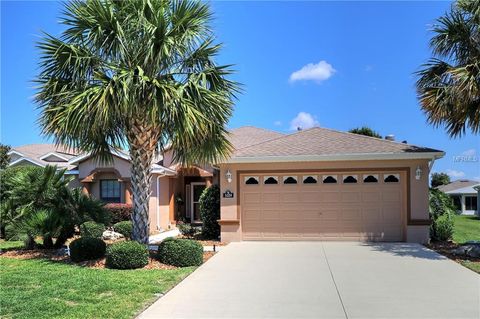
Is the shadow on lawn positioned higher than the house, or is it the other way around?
the house

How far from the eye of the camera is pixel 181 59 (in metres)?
11.3

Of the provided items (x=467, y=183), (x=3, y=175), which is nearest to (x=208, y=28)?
(x=3, y=175)

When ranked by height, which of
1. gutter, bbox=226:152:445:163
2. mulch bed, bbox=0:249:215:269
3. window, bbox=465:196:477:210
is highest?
gutter, bbox=226:152:445:163

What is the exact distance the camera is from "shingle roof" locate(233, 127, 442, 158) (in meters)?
15.3

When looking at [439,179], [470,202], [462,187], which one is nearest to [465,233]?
[462,187]

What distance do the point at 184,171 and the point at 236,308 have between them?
1527 centimetres

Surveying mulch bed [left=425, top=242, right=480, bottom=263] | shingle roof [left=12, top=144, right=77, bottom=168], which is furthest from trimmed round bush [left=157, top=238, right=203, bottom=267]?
shingle roof [left=12, top=144, right=77, bottom=168]

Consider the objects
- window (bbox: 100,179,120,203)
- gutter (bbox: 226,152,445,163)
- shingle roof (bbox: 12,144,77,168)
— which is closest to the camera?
gutter (bbox: 226,152,445,163)

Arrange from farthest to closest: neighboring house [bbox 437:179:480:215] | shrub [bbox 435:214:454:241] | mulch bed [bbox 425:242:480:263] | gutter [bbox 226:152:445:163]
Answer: neighboring house [bbox 437:179:480:215]
shrub [bbox 435:214:454:241]
gutter [bbox 226:152:445:163]
mulch bed [bbox 425:242:480:263]

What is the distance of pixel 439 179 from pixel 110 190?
212ft

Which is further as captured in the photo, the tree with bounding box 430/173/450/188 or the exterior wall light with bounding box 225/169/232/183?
the tree with bounding box 430/173/450/188

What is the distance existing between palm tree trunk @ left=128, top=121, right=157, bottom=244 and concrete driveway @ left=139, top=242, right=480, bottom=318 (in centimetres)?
195

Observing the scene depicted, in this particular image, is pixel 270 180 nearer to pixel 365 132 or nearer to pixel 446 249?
pixel 446 249

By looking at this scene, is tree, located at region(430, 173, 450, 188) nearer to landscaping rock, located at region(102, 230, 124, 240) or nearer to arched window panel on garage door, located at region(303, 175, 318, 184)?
arched window panel on garage door, located at region(303, 175, 318, 184)
